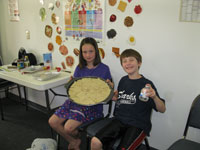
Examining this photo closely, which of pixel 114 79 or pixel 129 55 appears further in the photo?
pixel 114 79

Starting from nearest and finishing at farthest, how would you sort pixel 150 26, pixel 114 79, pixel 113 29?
pixel 150 26 → pixel 113 29 → pixel 114 79

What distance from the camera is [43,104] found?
313cm

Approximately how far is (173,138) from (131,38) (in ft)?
3.46

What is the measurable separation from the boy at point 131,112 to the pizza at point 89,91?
146 mm

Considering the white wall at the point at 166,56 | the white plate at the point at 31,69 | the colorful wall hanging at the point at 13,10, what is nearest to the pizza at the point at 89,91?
the white wall at the point at 166,56

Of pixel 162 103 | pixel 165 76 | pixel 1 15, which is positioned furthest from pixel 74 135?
pixel 1 15

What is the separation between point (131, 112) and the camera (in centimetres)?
160

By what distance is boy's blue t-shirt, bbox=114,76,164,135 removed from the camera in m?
1.57

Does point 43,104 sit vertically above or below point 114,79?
below

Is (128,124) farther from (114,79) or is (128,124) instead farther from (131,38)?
(131,38)

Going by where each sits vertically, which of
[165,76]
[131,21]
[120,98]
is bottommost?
[120,98]

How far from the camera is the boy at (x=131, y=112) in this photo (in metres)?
1.48

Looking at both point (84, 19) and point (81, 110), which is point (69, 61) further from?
point (81, 110)

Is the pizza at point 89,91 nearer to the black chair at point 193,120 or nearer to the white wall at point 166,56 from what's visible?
the white wall at point 166,56
